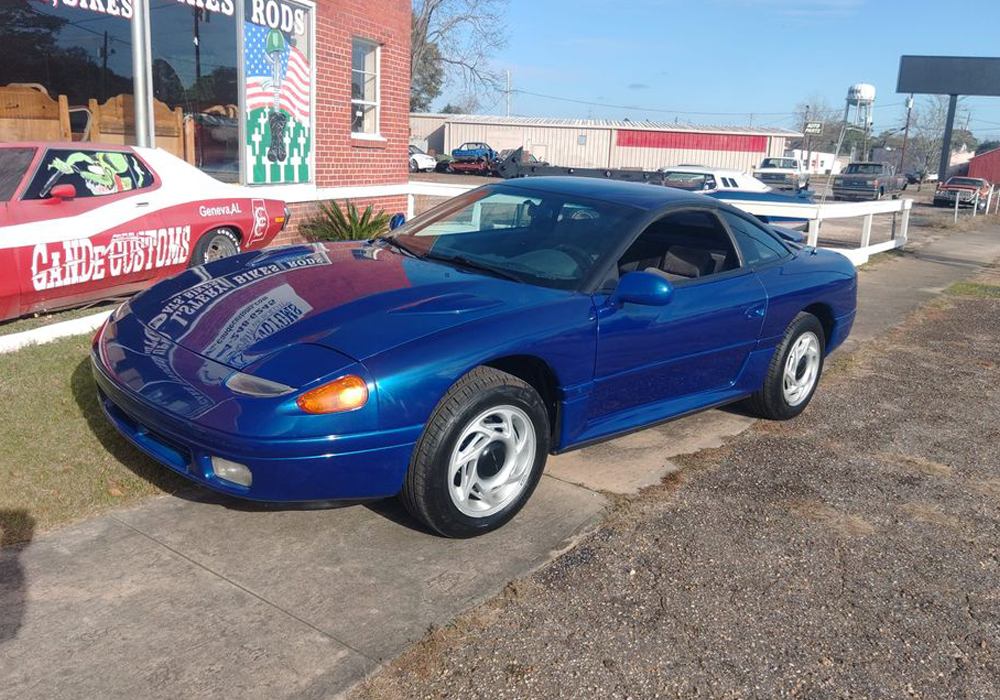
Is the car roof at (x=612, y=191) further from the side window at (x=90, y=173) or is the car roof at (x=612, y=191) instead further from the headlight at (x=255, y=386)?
the side window at (x=90, y=173)

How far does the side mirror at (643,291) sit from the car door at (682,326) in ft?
0.26

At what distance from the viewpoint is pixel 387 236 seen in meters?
5.01

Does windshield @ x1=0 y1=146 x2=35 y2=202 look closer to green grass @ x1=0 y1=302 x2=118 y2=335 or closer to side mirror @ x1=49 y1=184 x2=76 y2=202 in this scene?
side mirror @ x1=49 y1=184 x2=76 y2=202

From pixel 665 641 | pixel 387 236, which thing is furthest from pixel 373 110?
pixel 665 641

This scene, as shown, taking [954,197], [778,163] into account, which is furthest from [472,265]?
[778,163]

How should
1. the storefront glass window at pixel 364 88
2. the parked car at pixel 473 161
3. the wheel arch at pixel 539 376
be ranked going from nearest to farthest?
1. the wheel arch at pixel 539 376
2. the storefront glass window at pixel 364 88
3. the parked car at pixel 473 161

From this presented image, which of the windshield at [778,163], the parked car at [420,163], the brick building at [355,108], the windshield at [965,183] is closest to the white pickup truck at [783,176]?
the windshield at [778,163]

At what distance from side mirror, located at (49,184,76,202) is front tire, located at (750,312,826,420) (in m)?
4.90

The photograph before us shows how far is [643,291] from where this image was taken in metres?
4.01

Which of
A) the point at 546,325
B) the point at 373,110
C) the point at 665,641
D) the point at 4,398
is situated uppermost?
the point at 373,110

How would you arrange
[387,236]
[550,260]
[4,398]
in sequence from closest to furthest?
[550,260] < [4,398] < [387,236]

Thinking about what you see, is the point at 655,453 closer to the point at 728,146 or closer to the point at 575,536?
the point at 575,536

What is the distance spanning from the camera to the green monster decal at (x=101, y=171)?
6348 millimetres

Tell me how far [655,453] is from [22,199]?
4.58m
